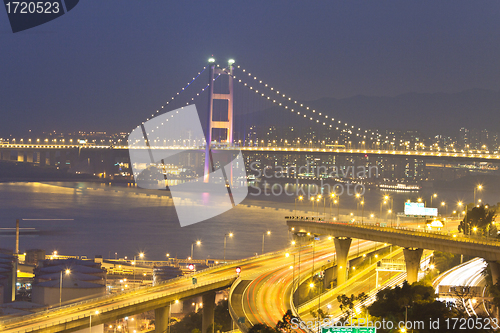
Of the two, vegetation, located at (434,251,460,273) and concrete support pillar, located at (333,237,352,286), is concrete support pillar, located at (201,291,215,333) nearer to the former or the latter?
concrete support pillar, located at (333,237,352,286)

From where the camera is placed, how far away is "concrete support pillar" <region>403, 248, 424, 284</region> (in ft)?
48.9

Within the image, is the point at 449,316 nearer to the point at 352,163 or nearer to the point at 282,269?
the point at 282,269

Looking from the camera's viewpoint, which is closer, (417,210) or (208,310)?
(208,310)

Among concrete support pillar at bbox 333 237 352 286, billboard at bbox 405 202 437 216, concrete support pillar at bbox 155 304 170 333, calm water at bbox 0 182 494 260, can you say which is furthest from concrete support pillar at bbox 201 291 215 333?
billboard at bbox 405 202 437 216

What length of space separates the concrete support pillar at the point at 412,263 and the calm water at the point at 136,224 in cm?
876

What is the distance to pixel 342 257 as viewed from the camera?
17.7m

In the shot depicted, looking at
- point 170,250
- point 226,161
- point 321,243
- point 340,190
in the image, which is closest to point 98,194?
point 226,161

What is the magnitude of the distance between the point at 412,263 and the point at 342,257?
2.91 meters

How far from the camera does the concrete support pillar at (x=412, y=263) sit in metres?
14.9

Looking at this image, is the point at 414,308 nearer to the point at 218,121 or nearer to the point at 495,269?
the point at 495,269

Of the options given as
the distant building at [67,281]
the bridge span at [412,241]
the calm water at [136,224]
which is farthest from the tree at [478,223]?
the distant building at [67,281]

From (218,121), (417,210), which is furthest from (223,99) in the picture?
(417,210)

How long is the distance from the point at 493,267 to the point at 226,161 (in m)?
36.8

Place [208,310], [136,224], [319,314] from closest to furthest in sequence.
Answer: [319,314], [208,310], [136,224]
